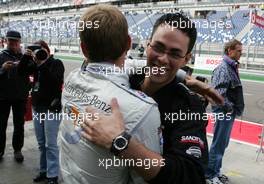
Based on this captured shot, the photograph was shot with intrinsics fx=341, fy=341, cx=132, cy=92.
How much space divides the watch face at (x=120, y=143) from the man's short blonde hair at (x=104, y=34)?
0.35m

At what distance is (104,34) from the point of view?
1313 mm

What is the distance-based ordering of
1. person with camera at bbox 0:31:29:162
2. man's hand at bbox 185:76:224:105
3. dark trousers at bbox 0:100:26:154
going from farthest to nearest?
dark trousers at bbox 0:100:26:154 < person with camera at bbox 0:31:29:162 < man's hand at bbox 185:76:224:105

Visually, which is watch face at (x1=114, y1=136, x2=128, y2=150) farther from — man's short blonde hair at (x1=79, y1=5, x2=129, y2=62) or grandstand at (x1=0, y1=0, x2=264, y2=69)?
grandstand at (x1=0, y1=0, x2=264, y2=69)

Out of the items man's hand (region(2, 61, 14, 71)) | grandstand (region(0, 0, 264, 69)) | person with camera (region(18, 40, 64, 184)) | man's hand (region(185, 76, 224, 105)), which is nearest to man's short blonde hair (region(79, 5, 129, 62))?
man's hand (region(185, 76, 224, 105))

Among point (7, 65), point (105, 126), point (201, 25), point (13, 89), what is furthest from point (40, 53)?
point (201, 25)

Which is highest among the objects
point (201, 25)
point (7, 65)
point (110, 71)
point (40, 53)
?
point (110, 71)

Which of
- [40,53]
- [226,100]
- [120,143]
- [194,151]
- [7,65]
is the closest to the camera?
[120,143]

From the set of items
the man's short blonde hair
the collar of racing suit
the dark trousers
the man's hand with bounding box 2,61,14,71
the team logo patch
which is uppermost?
the man's short blonde hair

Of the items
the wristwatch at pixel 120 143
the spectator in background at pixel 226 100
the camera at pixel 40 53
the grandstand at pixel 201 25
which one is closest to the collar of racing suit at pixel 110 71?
the wristwatch at pixel 120 143

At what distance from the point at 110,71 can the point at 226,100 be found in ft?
10.6

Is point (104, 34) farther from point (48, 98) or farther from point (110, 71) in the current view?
point (48, 98)

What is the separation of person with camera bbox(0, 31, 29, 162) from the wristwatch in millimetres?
3897

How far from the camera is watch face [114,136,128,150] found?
1.20m

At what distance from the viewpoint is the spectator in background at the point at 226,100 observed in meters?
4.29
